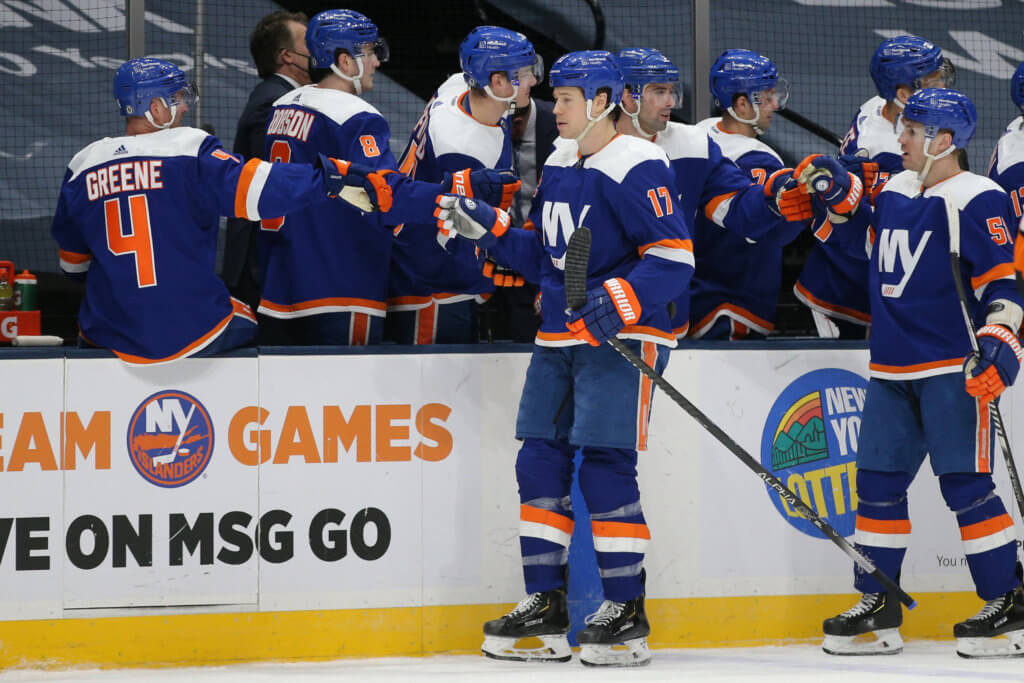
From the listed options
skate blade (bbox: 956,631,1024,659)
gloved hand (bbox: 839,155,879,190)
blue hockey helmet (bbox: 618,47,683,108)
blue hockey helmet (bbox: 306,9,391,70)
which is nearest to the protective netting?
blue hockey helmet (bbox: 618,47,683,108)

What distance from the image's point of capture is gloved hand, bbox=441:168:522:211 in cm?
335

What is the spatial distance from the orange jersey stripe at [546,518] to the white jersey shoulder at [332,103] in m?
1.12

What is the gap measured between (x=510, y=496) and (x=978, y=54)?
407 centimetres

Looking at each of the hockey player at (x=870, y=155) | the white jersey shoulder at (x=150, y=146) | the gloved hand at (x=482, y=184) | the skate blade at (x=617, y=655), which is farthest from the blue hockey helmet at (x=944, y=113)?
the white jersey shoulder at (x=150, y=146)

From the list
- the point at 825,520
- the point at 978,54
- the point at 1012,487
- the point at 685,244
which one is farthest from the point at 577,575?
the point at 978,54

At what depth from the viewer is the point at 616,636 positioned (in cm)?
317

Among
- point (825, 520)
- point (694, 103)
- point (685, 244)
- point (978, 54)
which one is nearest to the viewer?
point (685, 244)

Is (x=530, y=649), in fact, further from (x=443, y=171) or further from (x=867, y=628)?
(x=443, y=171)

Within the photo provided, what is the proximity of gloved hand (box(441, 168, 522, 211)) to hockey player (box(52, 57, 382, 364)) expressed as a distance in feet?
0.70

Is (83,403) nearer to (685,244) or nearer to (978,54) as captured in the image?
(685,244)

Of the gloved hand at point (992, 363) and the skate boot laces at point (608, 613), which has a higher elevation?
the gloved hand at point (992, 363)

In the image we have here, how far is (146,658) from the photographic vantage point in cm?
329

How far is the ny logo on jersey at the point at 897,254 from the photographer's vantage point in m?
3.34

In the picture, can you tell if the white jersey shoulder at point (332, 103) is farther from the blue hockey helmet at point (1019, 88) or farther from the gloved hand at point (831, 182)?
the blue hockey helmet at point (1019, 88)
